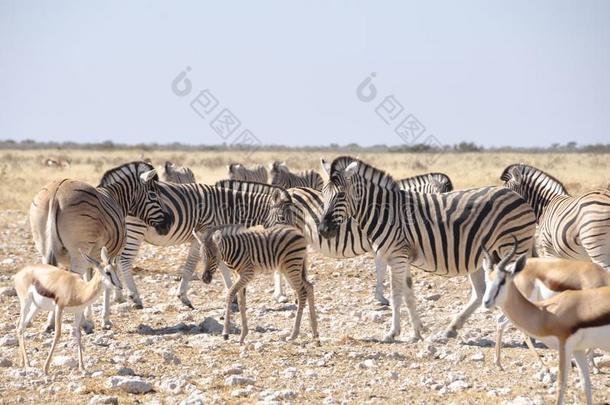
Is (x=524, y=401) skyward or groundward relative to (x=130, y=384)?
skyward

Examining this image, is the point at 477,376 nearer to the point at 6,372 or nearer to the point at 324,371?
the point at 324,371

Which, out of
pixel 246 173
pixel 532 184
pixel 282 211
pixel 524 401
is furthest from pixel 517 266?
pixel 246 173

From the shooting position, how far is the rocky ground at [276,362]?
811cm

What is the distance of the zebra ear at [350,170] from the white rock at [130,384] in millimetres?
3929

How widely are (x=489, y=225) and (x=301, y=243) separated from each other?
7.13ft

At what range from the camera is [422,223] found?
11.2 meters

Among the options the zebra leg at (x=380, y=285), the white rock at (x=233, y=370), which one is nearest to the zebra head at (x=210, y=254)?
the white rock at (x=233, y=370)

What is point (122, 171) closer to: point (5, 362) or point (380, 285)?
point (380, 285)

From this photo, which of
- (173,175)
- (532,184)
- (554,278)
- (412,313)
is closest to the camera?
(554,278)

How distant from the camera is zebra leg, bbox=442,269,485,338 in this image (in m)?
10.6

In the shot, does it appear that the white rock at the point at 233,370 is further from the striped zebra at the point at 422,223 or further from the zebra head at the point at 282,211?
the zebra head at the point at 282,211

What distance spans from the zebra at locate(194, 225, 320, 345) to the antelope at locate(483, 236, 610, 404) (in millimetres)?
3637

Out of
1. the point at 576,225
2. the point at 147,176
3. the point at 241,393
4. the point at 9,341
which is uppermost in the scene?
the point at 147,176

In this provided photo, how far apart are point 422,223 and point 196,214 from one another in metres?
4.45
